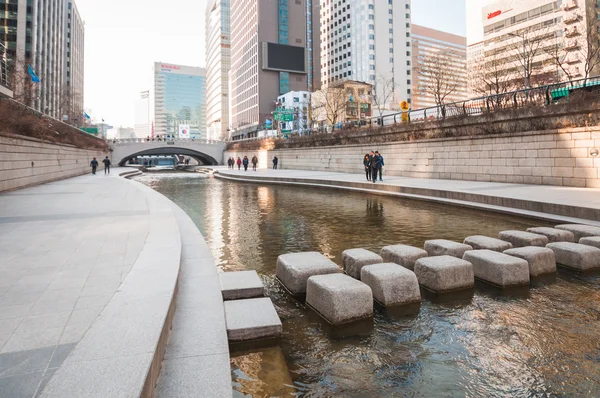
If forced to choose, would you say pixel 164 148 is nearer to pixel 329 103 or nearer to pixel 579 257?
pixel 329 103

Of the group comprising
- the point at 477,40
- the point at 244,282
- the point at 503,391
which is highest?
the point at 477,40

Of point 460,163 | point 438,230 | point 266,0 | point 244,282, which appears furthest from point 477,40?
point 244,282

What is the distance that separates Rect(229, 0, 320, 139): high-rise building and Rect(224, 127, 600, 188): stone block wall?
79.6 m

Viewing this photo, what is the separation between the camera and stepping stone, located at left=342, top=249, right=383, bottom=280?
230 inches

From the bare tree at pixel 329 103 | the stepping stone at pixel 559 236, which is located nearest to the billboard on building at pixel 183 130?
the bare tree at pixel 329 103

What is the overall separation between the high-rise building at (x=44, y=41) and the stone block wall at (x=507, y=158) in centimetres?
4201

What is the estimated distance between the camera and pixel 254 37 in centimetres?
11275

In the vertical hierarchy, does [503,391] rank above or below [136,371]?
below

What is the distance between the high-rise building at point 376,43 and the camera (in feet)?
361

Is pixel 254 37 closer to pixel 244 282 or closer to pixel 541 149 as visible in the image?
pixel 541 149

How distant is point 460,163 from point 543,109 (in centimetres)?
578

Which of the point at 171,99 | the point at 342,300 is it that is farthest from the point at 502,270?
the point at 171,99

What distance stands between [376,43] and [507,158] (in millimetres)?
101290

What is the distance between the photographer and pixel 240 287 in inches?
194
